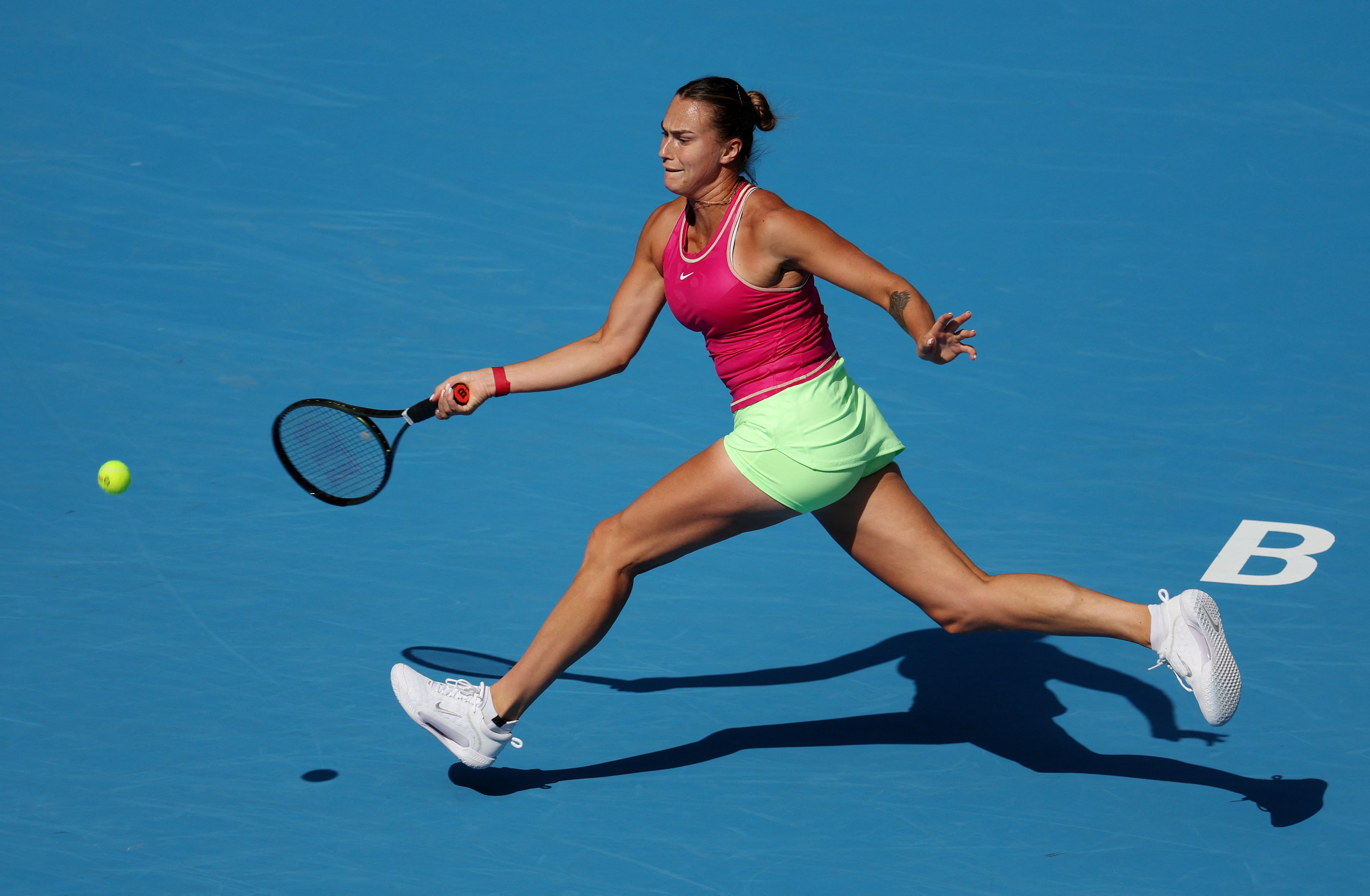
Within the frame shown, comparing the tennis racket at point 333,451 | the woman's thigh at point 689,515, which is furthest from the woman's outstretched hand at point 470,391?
the woman's thigh at point 689,515

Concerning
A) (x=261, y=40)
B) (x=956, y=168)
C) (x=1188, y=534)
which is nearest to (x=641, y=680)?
(x=1188, y=534)

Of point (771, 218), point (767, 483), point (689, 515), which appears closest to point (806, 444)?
point (767, 483)

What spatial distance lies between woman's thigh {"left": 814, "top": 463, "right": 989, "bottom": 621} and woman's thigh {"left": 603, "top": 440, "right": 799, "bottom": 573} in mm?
206

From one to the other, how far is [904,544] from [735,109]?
131 centimetres

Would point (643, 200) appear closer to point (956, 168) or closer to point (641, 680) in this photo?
point (956, 168)

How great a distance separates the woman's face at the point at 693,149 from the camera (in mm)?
3742

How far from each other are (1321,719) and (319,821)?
3.09 m

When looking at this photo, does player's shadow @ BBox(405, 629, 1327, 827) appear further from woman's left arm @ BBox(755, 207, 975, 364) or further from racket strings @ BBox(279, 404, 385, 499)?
woman's left arm @ BBox(755, 207, 975, 364)

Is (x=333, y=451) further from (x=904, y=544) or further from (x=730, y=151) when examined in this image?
(x=904, y=544)

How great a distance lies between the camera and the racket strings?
4574mm

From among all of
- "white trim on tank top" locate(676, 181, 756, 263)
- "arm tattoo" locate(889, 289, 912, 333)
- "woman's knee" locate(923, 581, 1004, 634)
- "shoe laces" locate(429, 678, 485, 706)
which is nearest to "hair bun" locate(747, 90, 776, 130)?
"white trim on tank top" locate(676, 181, 756, 263)

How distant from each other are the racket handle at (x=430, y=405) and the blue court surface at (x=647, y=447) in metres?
0.93

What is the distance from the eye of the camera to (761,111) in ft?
12.6

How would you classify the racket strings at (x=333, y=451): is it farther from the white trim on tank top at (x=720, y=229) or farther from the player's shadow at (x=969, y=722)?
the white trim on tank top at (x=720, y=229)
